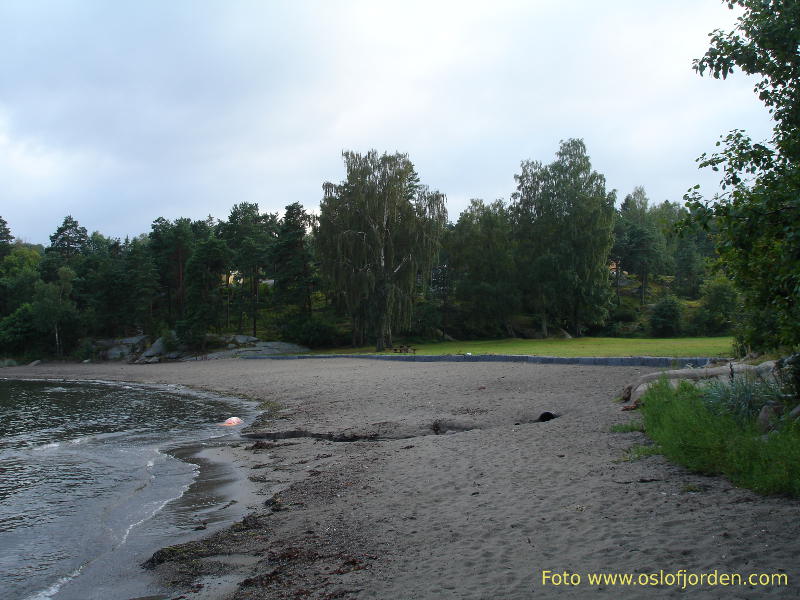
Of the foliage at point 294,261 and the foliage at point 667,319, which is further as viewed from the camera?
the foliage at point 294,261

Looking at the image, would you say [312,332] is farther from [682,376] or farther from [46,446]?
[682,376]

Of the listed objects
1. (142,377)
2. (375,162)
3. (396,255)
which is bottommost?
(142,377)

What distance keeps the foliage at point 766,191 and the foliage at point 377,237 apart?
35716 millimetres

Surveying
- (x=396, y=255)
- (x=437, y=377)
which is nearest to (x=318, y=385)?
(x=437, y=377)

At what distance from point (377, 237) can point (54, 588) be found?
40607 millimetres

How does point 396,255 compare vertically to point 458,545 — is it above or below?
above

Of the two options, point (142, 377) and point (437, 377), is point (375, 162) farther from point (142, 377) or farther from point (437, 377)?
point (437, 377)

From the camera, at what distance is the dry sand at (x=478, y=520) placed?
A: 5.01m

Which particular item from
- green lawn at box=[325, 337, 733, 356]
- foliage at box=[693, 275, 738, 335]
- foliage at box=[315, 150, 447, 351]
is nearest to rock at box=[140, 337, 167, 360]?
green lawn at box=[325, 337, 733, 356]

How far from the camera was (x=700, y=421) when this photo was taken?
8516 millimetres

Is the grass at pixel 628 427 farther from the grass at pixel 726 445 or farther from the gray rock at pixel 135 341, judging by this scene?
the gray rock at pixel 135 341

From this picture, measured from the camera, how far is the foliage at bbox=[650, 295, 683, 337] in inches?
2038

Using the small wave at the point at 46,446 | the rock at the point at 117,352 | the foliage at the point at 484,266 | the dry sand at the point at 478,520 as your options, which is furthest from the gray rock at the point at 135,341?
the dry sand at the point at 478,520

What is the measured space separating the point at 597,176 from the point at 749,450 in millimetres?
50071
